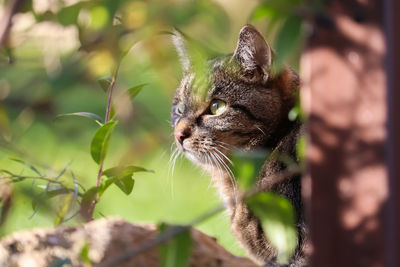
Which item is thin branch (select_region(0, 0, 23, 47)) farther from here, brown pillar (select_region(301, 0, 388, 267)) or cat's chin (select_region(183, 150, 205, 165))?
cat's chin (select_region(183, 150, 205, 165))

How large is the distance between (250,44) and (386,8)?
0.97 m

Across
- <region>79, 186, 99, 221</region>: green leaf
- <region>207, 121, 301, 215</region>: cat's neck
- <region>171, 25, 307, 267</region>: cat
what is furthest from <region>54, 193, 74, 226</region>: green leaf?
<region>171, 25, 307, 267</region>: cat

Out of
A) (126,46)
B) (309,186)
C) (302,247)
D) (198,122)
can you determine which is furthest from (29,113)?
(198,122)

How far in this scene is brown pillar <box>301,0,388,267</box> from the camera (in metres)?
0.86

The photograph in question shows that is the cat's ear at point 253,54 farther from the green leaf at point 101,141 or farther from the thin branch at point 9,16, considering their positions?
the thin branch at point 9,16

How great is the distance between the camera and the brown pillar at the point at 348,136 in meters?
0.86

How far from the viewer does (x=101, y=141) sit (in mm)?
1296

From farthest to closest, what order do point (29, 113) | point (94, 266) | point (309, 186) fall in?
1. point (94, 266)
2. point (309, 186)
3. point (29, 113)

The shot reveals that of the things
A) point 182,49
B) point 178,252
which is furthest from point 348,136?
point 182,49

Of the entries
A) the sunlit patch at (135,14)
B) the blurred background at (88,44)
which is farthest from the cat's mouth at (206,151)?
the sunlit patch at (135,14)

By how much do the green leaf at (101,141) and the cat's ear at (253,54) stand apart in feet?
2.22

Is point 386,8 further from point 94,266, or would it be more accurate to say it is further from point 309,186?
point 94,266

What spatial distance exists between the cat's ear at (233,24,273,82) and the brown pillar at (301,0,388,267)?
34.1 inches

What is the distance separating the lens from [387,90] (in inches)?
33.6
